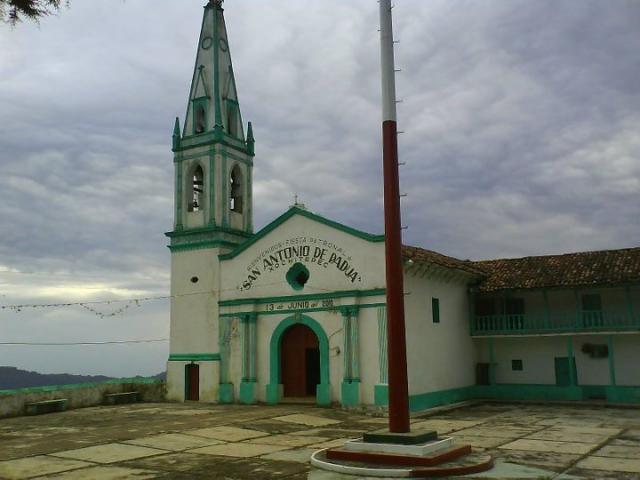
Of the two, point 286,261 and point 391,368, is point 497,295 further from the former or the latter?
point 391,368

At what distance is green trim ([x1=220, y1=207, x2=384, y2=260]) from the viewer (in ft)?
71.7

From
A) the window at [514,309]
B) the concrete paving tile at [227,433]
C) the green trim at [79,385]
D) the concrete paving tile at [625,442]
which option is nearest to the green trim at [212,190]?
the green trim at [79,385]

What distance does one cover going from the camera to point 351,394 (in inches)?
838

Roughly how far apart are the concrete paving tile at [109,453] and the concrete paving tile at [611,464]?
27.0 ft

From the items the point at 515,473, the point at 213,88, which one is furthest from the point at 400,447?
the point at 213,88

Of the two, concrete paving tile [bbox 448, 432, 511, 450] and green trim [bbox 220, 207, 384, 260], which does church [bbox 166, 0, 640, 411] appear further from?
concrete paving tile [bbox 448, 432, 511, 450]

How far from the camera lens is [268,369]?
23.6 meters

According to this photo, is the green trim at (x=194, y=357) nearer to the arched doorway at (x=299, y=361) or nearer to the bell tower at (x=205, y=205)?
the bell tower at (x=205, y=205)

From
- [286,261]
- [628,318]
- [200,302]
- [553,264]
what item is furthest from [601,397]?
[200,302]

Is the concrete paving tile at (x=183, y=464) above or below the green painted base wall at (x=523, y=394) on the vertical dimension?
below

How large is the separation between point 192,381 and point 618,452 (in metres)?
16.0

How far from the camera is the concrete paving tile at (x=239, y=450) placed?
13.5 metres

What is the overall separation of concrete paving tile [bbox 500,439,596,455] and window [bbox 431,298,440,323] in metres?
8.96

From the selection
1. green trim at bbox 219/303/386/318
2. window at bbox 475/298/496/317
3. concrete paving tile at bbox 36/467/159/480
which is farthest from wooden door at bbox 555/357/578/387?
concrete paving tile at bbox 36/467/159/480
